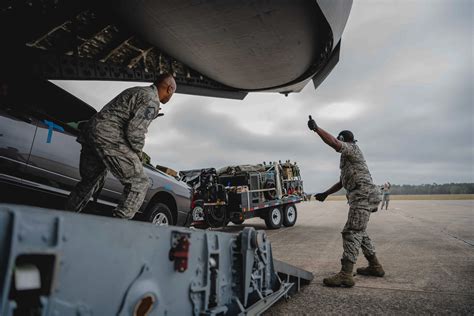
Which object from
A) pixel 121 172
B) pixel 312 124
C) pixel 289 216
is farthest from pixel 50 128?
pixel 289 216

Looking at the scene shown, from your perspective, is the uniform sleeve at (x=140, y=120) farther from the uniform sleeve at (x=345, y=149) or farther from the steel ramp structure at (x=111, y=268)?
the uniform sleeve at (x=345, y=149)

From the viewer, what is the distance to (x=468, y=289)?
2.83 m

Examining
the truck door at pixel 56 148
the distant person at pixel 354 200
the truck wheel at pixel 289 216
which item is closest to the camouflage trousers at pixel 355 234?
the distant person at pixel 354 200

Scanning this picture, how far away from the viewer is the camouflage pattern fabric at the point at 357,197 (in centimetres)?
333

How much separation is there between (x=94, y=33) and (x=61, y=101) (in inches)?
216

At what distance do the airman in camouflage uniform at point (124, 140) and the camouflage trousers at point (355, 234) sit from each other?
7.77 feet

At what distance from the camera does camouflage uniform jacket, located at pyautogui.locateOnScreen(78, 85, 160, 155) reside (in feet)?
7.55

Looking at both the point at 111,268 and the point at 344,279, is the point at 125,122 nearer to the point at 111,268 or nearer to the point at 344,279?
the point at 111,268

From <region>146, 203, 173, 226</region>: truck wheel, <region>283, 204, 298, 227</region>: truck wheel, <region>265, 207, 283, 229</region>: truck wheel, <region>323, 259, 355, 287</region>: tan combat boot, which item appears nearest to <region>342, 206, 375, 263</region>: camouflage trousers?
<region>323, 259, 355, 287</region>: tan combat boot

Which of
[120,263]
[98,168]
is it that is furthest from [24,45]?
[120,263]

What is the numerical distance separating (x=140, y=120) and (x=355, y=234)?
2697 millimetres

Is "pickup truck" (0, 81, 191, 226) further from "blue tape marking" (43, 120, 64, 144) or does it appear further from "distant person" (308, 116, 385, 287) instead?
"distant person" (308, 116, 385, 287)

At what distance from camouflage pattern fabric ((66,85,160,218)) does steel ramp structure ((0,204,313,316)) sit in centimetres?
92

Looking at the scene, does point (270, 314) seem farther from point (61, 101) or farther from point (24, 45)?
point (24, 45)
